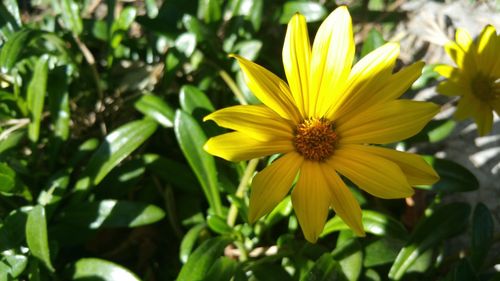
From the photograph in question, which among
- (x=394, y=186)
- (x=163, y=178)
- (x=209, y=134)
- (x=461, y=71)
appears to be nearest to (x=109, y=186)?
(x=163, y=178)

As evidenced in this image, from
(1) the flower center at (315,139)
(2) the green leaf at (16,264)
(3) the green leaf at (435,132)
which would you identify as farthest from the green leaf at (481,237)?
(2) the green leaf at (16,264)

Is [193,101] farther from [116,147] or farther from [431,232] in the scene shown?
[431,232]

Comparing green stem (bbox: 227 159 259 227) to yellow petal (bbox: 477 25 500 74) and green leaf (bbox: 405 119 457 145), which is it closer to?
green leaf (bbox: 405 119 457 145)

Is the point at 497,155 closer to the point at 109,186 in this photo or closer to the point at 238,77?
the point at 238,77

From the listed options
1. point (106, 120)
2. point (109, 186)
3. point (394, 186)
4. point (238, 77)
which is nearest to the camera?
point (394, 186)

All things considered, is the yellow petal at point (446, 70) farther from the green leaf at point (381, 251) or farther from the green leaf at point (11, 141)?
the green leaf at point (11, 141)

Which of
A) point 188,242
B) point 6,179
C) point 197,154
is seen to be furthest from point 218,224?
point 6,179
